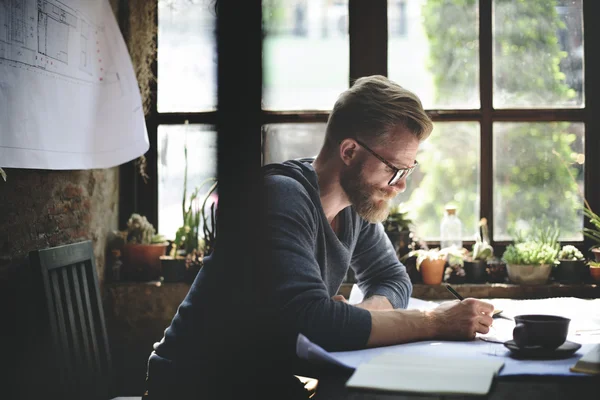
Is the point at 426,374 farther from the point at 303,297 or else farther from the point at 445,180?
the point at 445,180

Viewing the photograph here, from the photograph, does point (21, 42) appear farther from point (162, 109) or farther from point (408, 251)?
point (408, 251)

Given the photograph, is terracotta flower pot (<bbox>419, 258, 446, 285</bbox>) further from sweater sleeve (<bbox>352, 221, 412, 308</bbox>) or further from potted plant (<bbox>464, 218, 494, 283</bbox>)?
sweater sleeve (<bbox>352, 221, 412, 308</bbox>)

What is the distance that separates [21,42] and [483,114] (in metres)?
2.24

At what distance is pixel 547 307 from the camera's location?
77.4 inches

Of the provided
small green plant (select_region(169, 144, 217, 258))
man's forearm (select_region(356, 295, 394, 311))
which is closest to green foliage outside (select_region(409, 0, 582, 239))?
small green plant (select_region(169, 144, 217, 258))

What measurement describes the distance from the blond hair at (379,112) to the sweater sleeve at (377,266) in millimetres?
448

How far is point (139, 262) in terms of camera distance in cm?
331

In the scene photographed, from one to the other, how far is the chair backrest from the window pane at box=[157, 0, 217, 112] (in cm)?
123

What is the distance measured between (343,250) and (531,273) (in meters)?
1.50

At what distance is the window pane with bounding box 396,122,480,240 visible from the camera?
3428 millimetres

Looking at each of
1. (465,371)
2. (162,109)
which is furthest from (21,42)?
(465,371)

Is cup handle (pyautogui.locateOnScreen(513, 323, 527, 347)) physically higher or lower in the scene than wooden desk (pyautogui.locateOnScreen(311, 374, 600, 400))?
higher

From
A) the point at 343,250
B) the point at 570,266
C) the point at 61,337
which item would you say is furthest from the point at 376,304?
the point at 570,266

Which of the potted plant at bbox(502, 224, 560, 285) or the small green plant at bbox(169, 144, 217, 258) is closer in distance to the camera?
the potted plant at bbox(502, 224, 560, 285)
